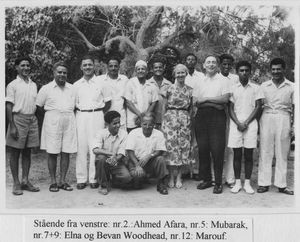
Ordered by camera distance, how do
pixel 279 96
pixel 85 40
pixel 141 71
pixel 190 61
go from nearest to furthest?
pixel 279 96
pixel 141 71
pixel 190 61
pixel 85 40

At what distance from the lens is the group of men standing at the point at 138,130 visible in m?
3.61

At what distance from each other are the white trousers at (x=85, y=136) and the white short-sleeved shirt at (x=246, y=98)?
4.39 ft

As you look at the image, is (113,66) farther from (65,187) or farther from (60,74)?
(65,187)

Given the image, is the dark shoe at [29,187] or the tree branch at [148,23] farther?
the tree branch at [148,23]

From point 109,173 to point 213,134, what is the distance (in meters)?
1.06

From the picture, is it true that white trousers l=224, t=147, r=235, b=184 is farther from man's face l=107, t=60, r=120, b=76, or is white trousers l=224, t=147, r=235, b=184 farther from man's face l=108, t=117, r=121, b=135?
man's face l=107, t=60, r=120, b=76

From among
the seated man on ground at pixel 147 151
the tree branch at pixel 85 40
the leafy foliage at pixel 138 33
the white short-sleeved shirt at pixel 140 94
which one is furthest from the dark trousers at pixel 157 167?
the tree branch at pixel 85 40

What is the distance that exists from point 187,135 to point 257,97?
76 cm

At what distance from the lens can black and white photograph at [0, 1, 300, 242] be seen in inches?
137

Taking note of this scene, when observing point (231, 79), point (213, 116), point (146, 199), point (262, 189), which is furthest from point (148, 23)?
point (262, 189)


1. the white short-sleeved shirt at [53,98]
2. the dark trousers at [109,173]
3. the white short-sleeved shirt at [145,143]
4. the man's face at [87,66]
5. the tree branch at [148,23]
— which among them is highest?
the tree branch at [148,23]

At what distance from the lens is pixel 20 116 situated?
3.57 m

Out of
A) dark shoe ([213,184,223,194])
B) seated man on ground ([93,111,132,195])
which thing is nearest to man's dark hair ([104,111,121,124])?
seated man on ground ([93,111,132,195])
